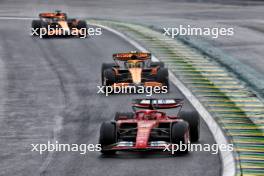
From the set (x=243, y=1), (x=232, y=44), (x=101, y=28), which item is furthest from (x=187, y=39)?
(x=243, y=1)

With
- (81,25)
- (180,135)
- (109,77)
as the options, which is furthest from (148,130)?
(81,25)

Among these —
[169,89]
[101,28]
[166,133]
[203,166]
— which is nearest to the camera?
[203,166]

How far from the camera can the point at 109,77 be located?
25750 millimetres

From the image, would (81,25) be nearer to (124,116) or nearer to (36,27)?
(36,27)

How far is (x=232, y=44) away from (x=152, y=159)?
23020 mm

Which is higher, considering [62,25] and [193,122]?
[193,122]

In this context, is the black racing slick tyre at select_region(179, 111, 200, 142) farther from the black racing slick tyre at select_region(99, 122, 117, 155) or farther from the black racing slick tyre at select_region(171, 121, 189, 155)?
the black racing slick tyre at select_region(99, 122, 117, 155)

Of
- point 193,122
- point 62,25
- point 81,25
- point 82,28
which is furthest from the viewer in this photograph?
point 81,25

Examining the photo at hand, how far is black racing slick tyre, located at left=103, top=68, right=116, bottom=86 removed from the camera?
25.8 meters

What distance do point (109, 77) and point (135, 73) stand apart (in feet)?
2.31

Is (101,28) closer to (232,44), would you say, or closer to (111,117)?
(232,44)

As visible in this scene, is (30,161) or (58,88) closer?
(30,161)

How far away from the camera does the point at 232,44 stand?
39938mm

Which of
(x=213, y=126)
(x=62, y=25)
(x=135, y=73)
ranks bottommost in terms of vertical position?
(x=62, y=25)
